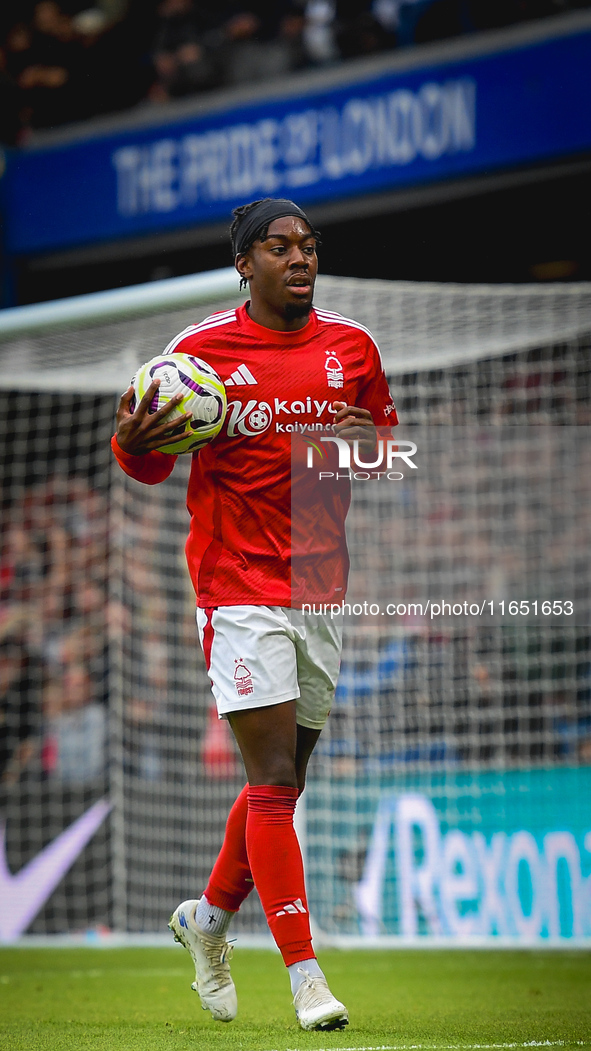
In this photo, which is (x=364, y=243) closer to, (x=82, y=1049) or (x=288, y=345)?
(x=288, y=345)

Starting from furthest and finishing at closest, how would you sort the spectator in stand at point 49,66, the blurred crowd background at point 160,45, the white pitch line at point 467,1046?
the spectator in stand at point 49,66 < the blurred crowd background at point 160,45 < the white pitch line at point 467,1046

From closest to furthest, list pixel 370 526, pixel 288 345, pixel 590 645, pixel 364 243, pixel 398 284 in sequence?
pixel 288 345
pixel 398 284
pixel 590 645
pixel 370 526
pixel 364 243

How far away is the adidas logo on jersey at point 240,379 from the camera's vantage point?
3.73 meters

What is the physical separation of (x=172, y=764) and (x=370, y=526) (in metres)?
1.89

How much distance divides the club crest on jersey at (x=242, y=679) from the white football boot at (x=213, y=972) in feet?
2.38

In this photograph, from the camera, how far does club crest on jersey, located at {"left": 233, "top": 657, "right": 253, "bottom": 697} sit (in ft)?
11.5

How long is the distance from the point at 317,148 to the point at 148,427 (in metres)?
7.28

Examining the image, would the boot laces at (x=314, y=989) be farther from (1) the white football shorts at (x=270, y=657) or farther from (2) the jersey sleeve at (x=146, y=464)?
(2) the jersey sleeve at (x=146, y=464)

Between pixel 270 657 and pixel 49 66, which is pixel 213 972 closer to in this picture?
pixel 270 657

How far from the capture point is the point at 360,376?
3879 mm

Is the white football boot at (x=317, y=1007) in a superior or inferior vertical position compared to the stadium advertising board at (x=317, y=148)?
inferior

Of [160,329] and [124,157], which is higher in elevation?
[124,157]

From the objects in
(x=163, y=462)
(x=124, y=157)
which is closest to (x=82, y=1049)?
(x=163, y=462)

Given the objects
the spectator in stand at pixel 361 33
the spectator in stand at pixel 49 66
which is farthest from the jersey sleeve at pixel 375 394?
the spectator in stand at pixel 49 66
